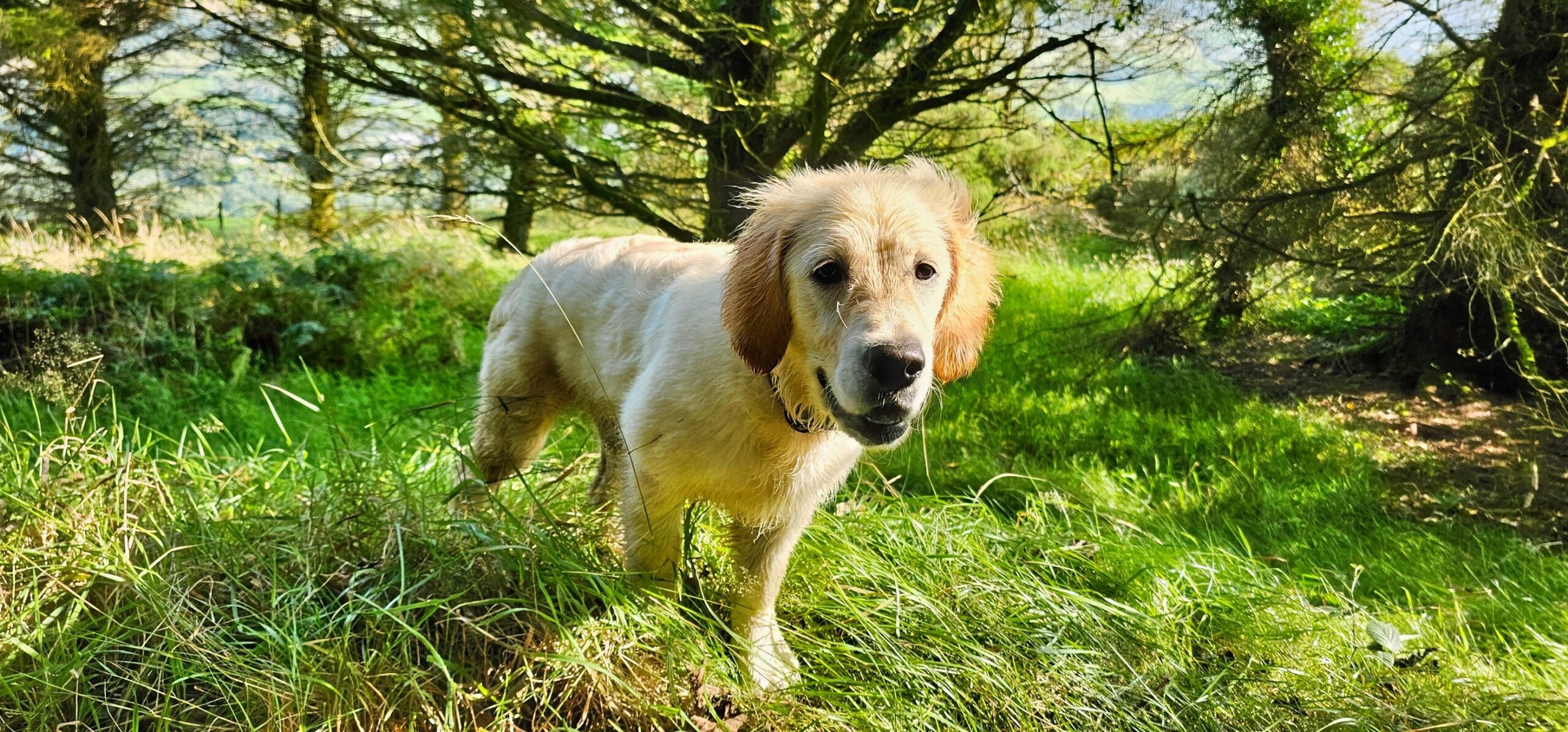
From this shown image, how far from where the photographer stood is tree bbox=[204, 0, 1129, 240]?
4809mm

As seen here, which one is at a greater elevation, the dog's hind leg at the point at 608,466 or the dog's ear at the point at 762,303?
the dog's ear at the point at 762,303

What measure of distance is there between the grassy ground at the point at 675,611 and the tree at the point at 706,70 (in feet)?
6.41

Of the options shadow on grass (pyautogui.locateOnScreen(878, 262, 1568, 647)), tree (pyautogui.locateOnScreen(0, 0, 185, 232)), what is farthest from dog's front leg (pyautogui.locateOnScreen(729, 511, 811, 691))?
tree (pyautogui.locateOnScreen(0, 0, 185, 232))

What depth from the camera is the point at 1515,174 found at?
4621 mm

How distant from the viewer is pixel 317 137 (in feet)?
29.0

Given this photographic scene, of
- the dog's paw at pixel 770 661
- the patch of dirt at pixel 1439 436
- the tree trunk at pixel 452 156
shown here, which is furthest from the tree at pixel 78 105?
the patch of dirt at pixel 1439 436

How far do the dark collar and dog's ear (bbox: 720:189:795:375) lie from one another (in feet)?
0.37

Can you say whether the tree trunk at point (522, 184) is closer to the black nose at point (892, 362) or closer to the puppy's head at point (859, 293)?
Answer: the puppy's head at point (859, 293)

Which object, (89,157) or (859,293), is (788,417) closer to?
(859,293)

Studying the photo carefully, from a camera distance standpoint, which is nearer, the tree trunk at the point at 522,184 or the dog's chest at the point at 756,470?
the dog's chest at the point at 756,470

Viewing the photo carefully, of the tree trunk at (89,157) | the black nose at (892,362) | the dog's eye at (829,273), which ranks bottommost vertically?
the tree trunk at (89,157)

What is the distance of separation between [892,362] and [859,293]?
0.27 meters

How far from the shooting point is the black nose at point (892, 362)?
225cm

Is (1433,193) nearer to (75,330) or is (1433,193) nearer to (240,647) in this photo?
(240,647)
